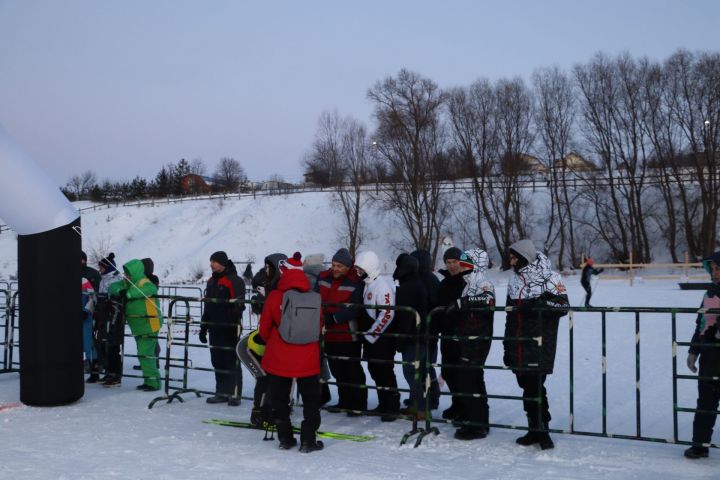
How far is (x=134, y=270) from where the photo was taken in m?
9.28

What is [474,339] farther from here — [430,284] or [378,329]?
[430,284]

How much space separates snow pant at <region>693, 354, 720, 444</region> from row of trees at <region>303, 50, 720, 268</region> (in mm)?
36234

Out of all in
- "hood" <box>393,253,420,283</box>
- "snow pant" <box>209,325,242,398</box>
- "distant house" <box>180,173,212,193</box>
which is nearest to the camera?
"hood" <box>393,253,420,283</box>

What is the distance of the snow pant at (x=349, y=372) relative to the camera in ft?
25.2

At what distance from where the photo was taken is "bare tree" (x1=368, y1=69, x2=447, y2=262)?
1686 inches

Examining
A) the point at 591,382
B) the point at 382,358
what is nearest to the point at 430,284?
the point at 382,358

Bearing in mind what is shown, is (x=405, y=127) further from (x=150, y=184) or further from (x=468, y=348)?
(x=150, y=184)

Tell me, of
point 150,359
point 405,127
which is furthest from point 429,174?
point 150,359

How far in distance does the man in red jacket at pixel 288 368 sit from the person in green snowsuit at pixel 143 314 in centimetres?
330

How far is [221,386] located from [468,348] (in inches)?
135

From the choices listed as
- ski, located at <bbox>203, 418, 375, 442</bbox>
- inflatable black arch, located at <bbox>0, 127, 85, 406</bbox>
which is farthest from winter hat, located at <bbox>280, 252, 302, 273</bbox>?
inflatable black arch, located at <bbox>0, 127, 85, 406</bbox>

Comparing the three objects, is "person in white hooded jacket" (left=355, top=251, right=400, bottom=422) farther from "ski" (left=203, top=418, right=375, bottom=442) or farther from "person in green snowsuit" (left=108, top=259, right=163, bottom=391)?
"person in green snowsuit" (left=108, top=259, right=163, bottom=391)

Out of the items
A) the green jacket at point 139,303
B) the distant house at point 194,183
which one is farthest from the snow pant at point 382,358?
the distant house at point 194,183

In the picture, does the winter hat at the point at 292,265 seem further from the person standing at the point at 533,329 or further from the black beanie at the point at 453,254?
the person standing at the point at 533,329
